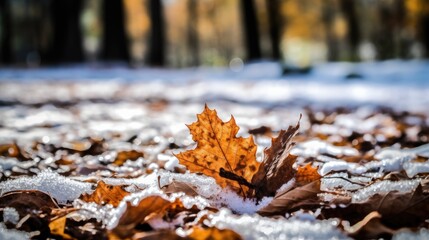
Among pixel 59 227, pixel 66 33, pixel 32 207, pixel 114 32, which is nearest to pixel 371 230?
pixel 59 227

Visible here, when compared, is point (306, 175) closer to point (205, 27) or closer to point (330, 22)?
point (330, 22)

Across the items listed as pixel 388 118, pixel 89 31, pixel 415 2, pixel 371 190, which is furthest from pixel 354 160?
pixel 89 31

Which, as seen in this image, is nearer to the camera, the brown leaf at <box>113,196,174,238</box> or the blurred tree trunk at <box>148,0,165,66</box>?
the brown leaf at <box>113,196,174,238</box>

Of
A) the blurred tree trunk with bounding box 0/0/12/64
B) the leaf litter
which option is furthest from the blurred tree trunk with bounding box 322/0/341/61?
the leaf litter

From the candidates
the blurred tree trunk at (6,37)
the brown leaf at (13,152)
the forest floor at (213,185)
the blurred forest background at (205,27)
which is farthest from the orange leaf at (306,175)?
the blurred tree trunk at (6,37)

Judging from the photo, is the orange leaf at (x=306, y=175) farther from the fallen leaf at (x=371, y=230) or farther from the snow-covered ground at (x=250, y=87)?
the snow-covered ground at (x=250, y=87)

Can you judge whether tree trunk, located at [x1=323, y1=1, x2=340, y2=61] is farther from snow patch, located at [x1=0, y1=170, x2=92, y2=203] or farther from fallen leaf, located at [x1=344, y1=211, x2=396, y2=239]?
fallen leaf, located at [x1=344, y1=211, x2=396, y2=239]

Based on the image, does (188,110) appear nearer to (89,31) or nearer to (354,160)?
(354,160)
